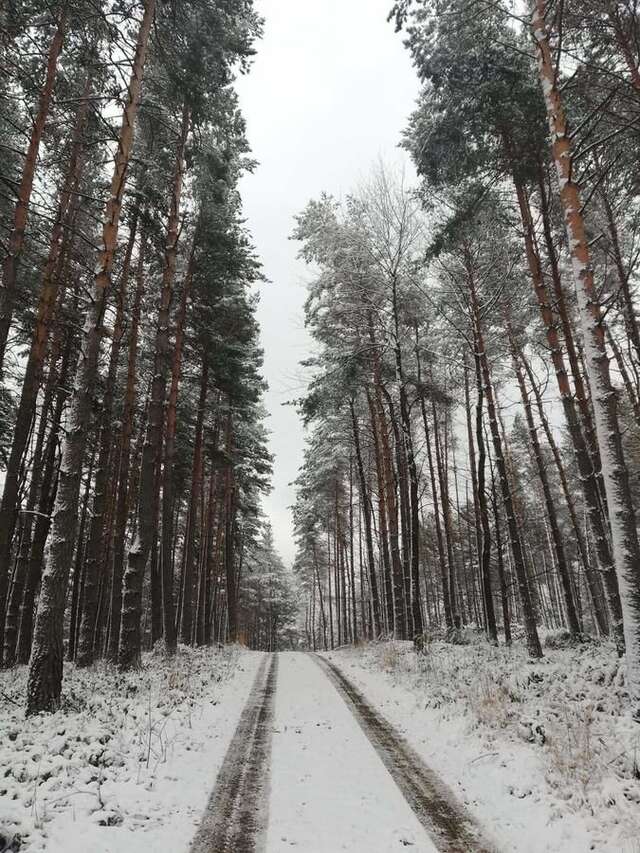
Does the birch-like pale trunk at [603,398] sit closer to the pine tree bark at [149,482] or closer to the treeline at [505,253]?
the treeline at [505,253]

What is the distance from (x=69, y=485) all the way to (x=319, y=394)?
11362mm

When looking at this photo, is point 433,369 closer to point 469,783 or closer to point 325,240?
point 325,240

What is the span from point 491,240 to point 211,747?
1300 centimetres

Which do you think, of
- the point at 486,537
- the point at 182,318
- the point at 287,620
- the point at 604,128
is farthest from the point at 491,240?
the point at 287,620

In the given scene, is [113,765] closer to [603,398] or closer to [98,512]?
[603,398]

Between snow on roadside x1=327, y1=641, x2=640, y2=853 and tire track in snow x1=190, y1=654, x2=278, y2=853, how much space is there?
193 centimetres

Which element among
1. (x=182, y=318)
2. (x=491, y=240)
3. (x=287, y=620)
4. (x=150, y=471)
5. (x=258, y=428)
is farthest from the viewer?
(x=287, y=620)

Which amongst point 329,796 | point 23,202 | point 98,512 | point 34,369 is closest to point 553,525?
point 329,796

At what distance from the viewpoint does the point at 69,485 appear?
767 cm

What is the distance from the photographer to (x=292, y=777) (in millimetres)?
4992

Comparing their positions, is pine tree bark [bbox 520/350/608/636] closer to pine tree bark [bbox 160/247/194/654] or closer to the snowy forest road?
pine tree bark [bbox 160/247/194/654]

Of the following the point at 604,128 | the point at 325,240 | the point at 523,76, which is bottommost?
the point at 604,128

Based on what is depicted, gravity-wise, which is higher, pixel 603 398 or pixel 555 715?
pixel 603 398

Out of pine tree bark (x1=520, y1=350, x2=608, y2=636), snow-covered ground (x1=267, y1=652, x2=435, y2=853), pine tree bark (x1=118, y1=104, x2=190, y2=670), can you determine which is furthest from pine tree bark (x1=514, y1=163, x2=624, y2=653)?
pine tree bark (x1=118, y1=104, x2=190, y2=670)
